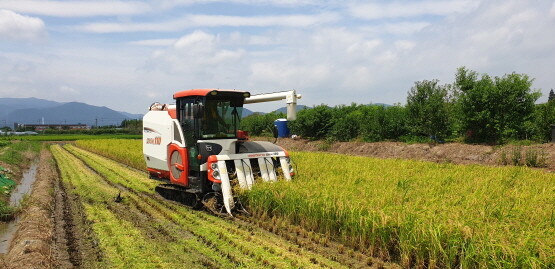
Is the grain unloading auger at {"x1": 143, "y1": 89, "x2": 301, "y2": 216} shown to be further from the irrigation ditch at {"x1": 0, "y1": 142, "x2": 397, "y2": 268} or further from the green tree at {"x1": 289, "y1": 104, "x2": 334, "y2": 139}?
the green tree at {"x1": 289, "y1": 104, "x2": 334, "y2": 139}

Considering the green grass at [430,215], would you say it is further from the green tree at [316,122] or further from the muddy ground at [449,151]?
the green tree at [316,122]

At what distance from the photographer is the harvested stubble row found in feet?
19.3

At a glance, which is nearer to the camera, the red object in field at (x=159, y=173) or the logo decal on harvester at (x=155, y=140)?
the red object in field at (x=159, y=173)

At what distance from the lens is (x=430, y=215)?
5.66 metres

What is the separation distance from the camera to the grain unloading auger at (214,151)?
9.02 metres

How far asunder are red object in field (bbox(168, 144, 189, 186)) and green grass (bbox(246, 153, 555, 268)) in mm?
1948

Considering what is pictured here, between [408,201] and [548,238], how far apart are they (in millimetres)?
2451

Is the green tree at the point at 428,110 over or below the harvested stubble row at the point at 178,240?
over

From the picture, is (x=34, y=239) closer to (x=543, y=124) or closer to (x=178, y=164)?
(x=178, y=164)

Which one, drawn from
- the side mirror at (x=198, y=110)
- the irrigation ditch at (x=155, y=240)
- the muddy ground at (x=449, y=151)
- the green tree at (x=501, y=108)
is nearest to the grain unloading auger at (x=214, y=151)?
the side mirror at (x=198, y=110)

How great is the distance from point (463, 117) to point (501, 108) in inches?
68.2

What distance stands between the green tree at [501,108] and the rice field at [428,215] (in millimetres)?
10124

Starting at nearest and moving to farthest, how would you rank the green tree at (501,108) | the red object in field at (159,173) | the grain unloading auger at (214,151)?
the grain unloading auger at (214,151) < the red object in field at (159,173) < the green tree at (501,108)

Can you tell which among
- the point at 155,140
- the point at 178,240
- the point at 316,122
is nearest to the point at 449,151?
the point at 316,122
